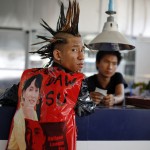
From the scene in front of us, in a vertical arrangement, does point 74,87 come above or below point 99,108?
above

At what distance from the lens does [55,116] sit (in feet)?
3.73

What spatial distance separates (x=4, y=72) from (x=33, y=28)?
664 mm

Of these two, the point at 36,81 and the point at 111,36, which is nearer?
the point at 36,81

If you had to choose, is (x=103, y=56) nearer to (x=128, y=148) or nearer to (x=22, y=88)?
(x=128, y=148)

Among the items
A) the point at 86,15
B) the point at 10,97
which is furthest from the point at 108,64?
the point at 86,15

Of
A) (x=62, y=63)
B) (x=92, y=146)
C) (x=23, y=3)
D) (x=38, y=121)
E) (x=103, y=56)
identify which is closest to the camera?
(x=38, y=121)

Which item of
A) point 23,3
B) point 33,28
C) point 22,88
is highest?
point 23,3

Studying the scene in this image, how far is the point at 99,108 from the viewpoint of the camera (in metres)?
1.44

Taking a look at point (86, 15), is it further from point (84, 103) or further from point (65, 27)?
point (84, 103)

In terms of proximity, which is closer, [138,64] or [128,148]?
[128,148]

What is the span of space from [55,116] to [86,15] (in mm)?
2958

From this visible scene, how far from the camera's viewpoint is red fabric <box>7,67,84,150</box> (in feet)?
3.73

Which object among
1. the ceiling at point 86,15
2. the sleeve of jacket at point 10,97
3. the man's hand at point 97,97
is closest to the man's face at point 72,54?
the sleeve of jacket at point 10,97

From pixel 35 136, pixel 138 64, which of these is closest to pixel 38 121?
pixel 35 136
